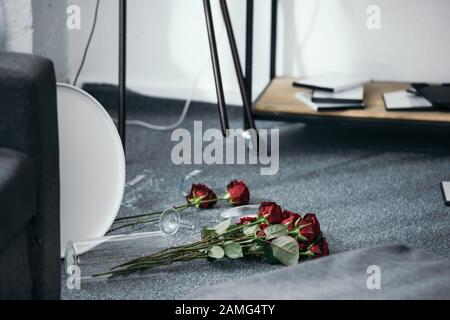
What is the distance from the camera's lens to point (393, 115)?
2.24 meters

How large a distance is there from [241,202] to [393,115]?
2.04 ft

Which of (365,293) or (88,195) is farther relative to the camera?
(88,195)

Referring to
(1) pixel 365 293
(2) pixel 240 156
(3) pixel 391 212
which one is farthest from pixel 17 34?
(1) pixel 365 293

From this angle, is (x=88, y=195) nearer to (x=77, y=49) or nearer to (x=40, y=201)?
(x=40, y=201)

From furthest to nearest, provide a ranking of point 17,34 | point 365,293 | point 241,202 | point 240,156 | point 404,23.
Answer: point 404,23, point 240,156, point 17,34, point 241,202, point 365,293

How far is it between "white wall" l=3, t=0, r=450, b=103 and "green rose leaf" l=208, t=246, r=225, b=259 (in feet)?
3.71

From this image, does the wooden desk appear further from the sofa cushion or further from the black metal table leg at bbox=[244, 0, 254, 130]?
the sofa cushion

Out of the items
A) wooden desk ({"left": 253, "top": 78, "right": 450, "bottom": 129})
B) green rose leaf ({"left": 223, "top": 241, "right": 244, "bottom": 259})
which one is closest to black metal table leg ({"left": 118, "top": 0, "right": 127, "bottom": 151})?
green rose leaf ({"left": 223, "top": 241, "right": 244, "bottom": 259})

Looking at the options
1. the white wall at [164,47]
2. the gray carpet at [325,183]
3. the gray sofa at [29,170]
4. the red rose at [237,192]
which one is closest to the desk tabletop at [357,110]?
the gray carpet at [325,183]

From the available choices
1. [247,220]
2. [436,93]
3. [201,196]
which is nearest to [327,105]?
[436,93]

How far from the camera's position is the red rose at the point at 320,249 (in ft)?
5.14

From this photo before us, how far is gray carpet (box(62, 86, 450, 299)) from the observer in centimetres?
158

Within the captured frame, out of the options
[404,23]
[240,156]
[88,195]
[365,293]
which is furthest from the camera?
[404,23]

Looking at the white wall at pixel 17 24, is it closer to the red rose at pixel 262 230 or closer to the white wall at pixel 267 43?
the white wall at pixel 267 43
